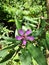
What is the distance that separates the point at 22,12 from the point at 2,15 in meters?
0.22

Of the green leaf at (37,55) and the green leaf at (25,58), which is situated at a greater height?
the green leaf at (37,55)

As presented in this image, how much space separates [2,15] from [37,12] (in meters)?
0.38

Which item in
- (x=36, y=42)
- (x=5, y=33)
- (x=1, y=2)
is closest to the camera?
(x=36, y=42)

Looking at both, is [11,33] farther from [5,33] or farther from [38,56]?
[38,56]

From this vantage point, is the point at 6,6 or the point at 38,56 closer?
the point at 38,56

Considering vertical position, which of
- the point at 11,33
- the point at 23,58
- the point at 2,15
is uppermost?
the point at 23,58

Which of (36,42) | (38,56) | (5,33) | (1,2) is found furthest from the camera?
(1,2)

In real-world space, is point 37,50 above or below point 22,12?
above

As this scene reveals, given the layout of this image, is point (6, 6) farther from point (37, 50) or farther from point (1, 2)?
point (37, 50)

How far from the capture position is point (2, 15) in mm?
2475

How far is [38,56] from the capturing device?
5.00 feet

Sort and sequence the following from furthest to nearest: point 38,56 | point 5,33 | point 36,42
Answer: point 5,33
point 36,42
point 38,56

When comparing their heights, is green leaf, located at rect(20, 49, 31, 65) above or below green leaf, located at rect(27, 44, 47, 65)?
below

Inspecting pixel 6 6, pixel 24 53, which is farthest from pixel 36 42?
pixel 6 6
